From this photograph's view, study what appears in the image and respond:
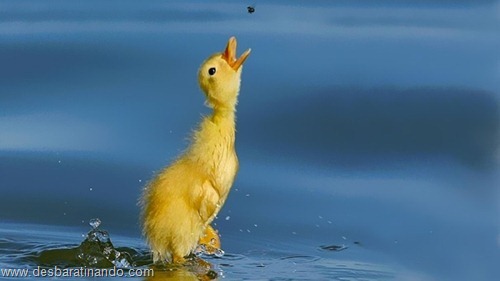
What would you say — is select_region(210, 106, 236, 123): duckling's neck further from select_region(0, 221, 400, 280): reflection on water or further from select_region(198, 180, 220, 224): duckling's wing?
select_region(0, 221, 400, 280): reflection on water

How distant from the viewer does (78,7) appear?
583 centimetres

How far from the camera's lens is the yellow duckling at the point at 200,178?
13.5ft

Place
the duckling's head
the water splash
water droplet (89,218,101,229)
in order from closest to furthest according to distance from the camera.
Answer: the duckling's head < the water splash < water droplet (89,218,101,229)

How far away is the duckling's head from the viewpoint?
4103mm

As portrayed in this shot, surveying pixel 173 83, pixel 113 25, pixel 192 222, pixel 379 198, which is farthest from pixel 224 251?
pixel 113 25

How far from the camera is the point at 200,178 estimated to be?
13.5 ft

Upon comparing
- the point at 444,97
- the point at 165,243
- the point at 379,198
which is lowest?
the point at 165,243

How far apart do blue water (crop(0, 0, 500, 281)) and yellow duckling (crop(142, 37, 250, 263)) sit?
98 mm

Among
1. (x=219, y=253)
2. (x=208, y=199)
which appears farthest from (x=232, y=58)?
(x=219, y=253)

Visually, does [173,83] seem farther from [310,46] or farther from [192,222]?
[192,222]

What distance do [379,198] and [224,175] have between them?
2.36 ft

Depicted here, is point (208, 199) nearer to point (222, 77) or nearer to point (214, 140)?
point (214, 140)

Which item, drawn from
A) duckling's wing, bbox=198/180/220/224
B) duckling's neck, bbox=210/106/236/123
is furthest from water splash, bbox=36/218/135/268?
duckling's neck, bbox=210/106/236/123

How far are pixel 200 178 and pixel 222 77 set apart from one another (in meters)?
0.24
